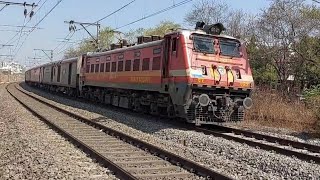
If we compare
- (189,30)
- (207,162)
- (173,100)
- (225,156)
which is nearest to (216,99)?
(173,100)

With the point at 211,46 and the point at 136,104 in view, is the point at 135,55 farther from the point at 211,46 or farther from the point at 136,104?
the point at 211,46

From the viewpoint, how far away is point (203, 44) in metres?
15.8

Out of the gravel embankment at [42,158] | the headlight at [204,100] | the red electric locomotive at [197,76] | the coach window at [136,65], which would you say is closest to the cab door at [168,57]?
the red electric locomotive at [197,76]

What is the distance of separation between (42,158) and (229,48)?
912 cm

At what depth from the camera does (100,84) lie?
2567cm

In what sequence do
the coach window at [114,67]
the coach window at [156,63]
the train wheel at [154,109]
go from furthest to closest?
the coach window at [114,67], the train wheel at [154,109], the coach window at [156,63]

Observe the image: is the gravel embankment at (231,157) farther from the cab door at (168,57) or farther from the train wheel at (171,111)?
the cab door at (168,57)

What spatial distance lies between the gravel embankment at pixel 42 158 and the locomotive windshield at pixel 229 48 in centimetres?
676

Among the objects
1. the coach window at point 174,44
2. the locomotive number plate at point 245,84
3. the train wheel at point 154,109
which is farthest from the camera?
the train wheel at point 154,109

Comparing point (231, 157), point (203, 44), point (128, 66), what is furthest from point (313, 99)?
point (231, 157)

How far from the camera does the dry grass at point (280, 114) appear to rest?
1728cm

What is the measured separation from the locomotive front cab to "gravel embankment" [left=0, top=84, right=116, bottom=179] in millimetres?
4847

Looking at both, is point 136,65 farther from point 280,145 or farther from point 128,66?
point 280,145

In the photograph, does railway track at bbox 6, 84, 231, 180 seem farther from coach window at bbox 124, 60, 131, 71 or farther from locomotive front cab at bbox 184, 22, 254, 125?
coach window at bbox 124, 60, 131, 71
